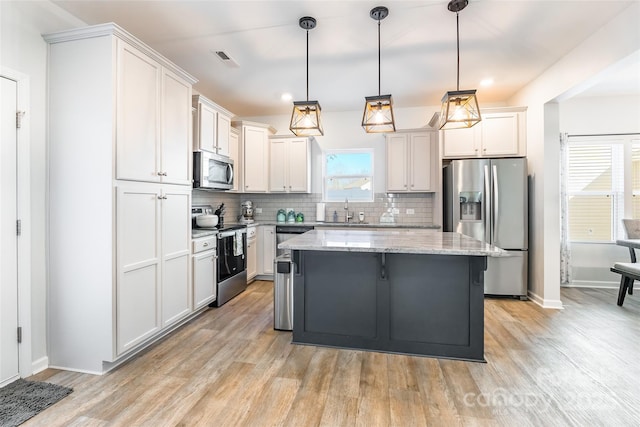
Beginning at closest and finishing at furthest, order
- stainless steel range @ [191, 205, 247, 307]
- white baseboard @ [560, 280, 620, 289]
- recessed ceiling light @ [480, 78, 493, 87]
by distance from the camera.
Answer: stainless steel range @ [191, 205, 247, 307]
recessed ceiling light @ [480, 78, 493, 87]
white baseboard @ [560, 280, 620, 289]

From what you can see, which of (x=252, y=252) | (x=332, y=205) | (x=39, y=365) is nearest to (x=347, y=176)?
(x=332, y=205)

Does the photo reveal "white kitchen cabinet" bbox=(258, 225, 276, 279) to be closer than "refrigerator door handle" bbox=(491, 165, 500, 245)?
No

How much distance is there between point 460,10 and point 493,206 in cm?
243

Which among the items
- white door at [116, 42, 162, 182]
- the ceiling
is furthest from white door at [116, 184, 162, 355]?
the ceiling

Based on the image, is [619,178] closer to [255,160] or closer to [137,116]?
[255,160]

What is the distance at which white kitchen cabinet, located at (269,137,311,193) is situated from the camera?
4965 millimetres

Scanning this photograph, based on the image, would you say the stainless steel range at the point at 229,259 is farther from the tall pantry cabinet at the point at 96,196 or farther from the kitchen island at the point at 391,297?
the kitchen island at the point at 391,297

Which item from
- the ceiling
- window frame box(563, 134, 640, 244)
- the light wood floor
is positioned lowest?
the light wood floor

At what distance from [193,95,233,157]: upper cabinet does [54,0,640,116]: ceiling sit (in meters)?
0.39

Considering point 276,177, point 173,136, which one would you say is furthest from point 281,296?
point 276,177

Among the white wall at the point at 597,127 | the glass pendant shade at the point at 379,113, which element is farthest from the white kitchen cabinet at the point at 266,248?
the white wall at the point at 597,127

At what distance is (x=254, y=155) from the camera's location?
4871 millimetres

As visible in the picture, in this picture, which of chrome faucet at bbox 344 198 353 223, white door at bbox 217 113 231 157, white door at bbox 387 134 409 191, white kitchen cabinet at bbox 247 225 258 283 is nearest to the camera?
white door at bbox 217 113 231 157

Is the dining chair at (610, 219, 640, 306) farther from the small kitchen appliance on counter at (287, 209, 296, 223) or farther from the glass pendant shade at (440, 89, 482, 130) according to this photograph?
the small kitchen appliance on counter at (287, 209, 296, 223)
